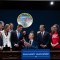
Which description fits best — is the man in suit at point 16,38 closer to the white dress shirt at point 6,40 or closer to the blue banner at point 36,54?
the white dress shirt at point 6,40

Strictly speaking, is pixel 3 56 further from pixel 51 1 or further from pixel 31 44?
pixel 51 1

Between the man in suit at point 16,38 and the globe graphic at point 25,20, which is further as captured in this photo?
the globe graphic at point 25,20

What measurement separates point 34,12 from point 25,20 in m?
0.40

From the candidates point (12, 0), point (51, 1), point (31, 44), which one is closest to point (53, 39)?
point (31, 44)

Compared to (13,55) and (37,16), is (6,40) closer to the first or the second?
(13,55)

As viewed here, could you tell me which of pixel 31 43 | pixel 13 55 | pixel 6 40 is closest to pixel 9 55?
pixel 13 55

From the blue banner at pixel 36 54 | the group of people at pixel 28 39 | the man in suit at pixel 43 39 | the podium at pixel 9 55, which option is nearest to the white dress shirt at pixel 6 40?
the group of people at pixel 28 39

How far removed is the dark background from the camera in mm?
6395

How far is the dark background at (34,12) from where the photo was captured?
6.39 metres

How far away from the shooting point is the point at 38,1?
6340 millimetres

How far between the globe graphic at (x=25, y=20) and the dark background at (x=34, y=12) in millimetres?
95

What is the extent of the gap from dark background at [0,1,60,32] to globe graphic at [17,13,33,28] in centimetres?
10

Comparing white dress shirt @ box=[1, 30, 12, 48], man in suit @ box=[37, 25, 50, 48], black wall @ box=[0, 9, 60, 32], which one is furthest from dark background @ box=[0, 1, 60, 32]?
white dress shirt @ box=[1, 30, 12, 48]

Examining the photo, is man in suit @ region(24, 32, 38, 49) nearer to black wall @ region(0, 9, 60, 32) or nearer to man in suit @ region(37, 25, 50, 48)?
man in suit @ region(37, 25, 50, 48)
